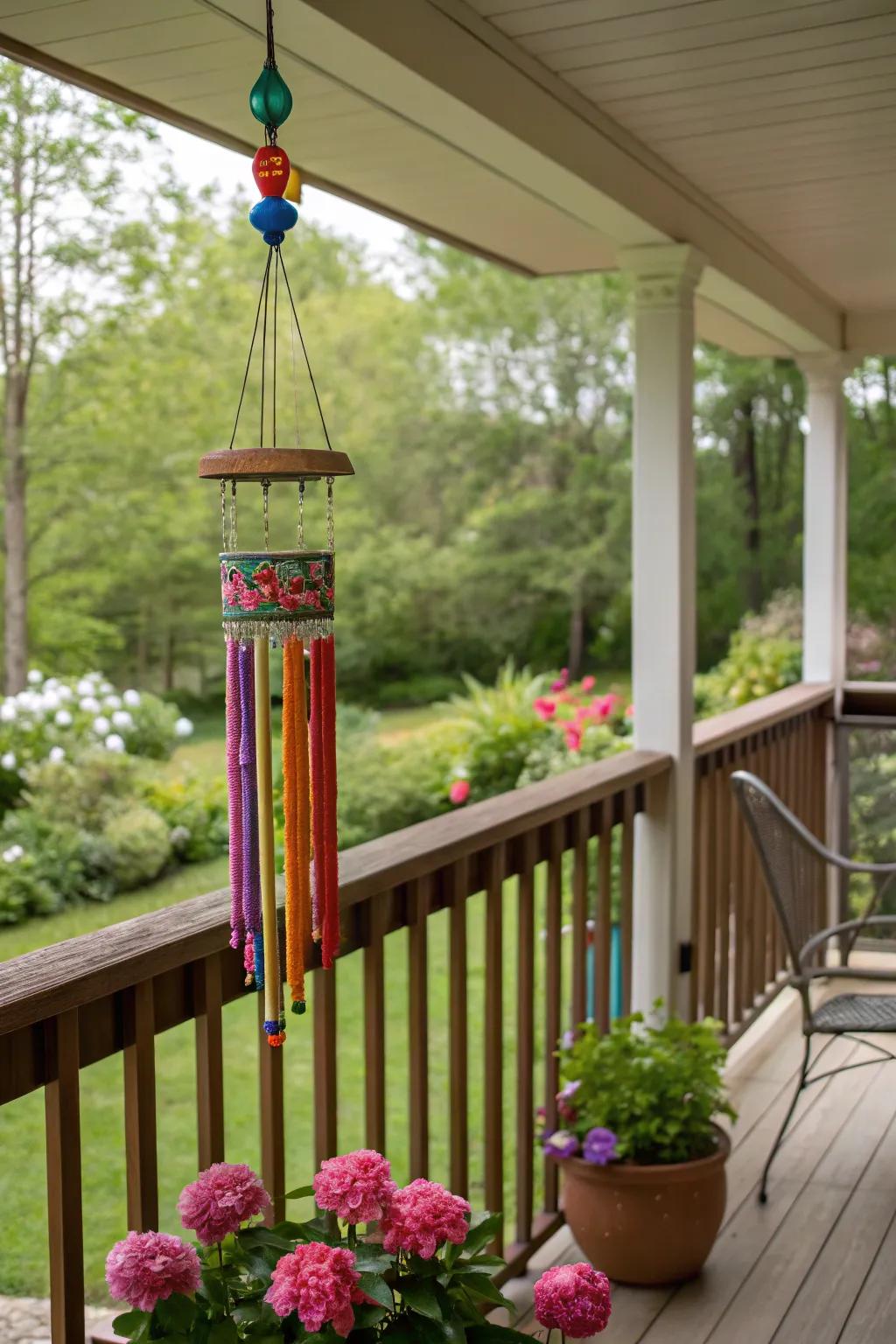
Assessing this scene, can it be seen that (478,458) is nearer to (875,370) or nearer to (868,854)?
(875,370)

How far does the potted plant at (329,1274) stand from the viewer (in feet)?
4.62

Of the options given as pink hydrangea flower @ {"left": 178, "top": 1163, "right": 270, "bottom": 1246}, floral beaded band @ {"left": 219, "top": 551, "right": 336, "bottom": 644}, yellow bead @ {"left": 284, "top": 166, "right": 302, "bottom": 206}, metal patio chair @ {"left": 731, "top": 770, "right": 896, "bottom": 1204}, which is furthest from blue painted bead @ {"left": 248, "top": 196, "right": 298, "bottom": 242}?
metal patio chair @ {"left": 731, "top": 770, "right": 896, "bottom": 1204}

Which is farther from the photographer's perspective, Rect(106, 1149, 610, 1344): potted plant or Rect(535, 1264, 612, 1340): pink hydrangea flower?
Rect(535, 1264, 612, 1340): pink hydrangea flower

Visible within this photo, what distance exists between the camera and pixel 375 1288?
149 centimetres

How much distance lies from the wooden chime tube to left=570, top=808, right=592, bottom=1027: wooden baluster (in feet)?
5.05

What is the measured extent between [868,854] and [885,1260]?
265 cm

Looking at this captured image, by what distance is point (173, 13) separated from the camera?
6.48 ft

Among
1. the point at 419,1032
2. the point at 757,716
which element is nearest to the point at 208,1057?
the point at 419,1032

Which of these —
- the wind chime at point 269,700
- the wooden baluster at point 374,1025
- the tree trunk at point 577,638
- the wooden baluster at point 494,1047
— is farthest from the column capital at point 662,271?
the tree trunk at point 577,638

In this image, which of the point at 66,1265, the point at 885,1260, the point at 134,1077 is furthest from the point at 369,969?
the point at 885,1260

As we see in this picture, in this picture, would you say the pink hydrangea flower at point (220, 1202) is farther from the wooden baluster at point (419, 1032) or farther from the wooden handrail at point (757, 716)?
the wooden handrail at point (757, 716)

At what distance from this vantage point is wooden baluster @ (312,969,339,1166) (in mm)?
2154

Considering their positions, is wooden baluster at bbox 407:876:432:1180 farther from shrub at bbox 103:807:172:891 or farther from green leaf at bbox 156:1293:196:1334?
shrub at bbox 103:807:172:891

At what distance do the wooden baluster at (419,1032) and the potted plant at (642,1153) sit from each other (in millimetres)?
418
